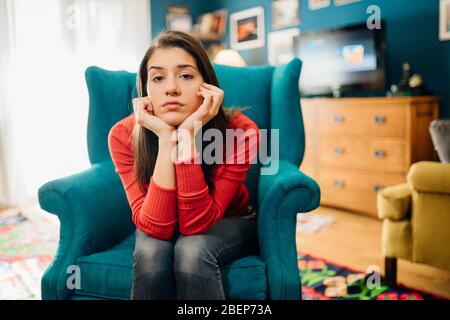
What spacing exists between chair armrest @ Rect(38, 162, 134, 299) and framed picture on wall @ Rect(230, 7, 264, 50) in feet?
10.7

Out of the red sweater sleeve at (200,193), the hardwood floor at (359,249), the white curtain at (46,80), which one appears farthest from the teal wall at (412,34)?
the red sweater sleeve at (200,193)

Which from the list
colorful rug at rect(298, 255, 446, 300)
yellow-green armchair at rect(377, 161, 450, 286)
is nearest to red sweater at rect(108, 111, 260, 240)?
colorful rug at rect(298, 255, 446, 300)

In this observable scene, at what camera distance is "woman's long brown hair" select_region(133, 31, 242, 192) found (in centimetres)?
113

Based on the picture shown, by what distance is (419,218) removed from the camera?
1.78m

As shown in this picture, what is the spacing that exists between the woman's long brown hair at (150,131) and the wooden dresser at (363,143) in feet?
6.03

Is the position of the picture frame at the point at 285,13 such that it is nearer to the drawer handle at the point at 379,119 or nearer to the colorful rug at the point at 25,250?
the drawer handle at the point at 379,119

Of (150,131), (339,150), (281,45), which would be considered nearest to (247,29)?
(281,45)

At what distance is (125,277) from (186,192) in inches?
11.7

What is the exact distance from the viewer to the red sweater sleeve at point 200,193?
3.46 feet

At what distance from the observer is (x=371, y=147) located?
289 centimetres

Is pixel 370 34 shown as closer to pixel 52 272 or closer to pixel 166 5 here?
pixel 166 5

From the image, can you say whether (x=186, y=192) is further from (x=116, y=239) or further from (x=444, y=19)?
(x=444, y=19)

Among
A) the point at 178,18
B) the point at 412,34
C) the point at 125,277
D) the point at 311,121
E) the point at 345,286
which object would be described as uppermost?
the point at 178,18
